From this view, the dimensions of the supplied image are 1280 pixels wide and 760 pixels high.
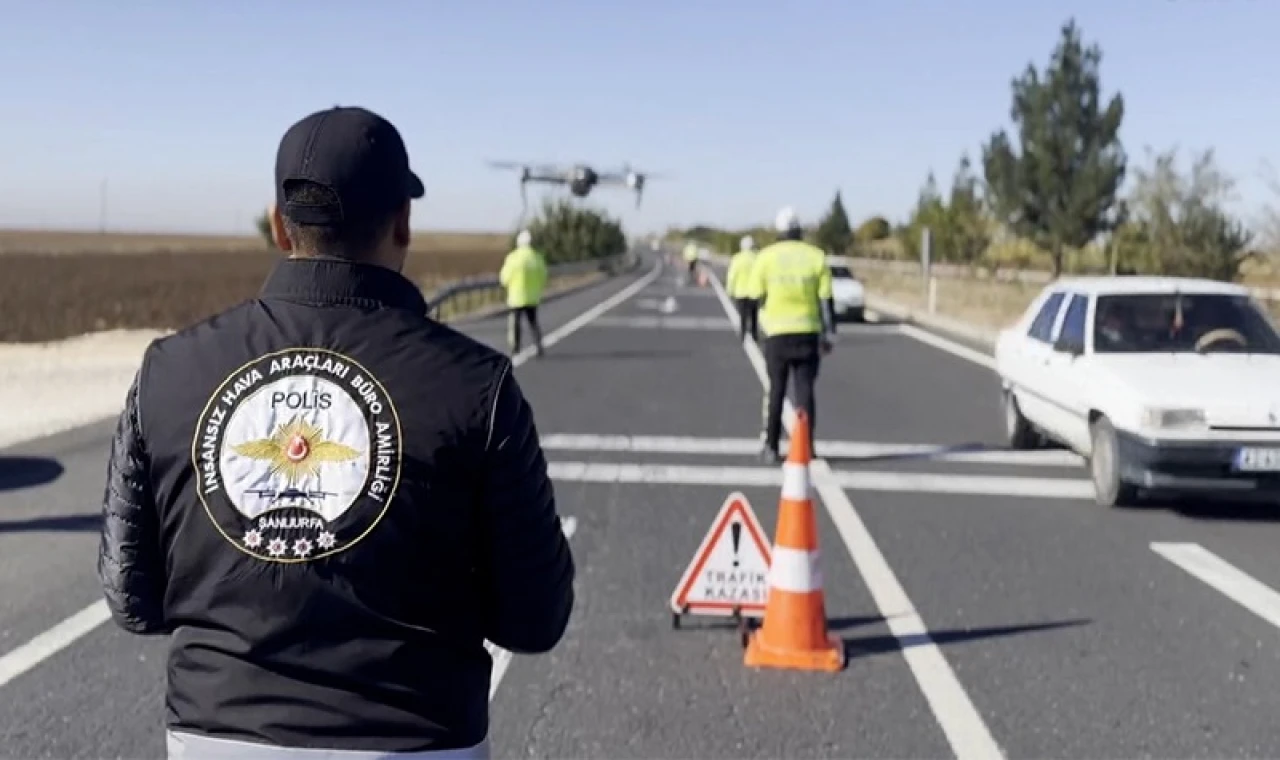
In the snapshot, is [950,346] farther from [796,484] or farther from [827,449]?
[796,484]

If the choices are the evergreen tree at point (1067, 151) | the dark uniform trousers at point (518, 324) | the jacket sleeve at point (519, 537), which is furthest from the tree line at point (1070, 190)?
the jacket sleeve at point (519, 537)

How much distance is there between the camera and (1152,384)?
965 centimetres

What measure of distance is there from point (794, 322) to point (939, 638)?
5.11 m

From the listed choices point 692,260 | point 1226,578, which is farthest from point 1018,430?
point 692,260

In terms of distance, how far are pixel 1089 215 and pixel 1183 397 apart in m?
42.6

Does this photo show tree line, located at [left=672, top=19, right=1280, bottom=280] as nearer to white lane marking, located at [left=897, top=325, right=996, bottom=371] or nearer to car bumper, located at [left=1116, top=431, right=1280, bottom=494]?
white lane marking, located at [left=897, top=325, right=996, bottom=371]

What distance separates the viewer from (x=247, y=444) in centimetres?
221

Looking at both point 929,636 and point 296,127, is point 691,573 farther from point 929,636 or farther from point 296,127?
point 296,127

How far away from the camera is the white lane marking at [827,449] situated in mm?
12062

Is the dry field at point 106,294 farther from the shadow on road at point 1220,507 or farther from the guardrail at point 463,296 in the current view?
the shadow on road at point 1220,507

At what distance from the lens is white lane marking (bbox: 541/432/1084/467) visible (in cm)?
1206

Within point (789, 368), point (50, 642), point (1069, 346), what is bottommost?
point (50, 642)

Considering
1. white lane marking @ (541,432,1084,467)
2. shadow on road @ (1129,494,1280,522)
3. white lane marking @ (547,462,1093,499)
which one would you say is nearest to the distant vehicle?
white lane marking @ (541,432,1084,467)

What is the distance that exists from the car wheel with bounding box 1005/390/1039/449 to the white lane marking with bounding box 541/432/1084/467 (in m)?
0.12
